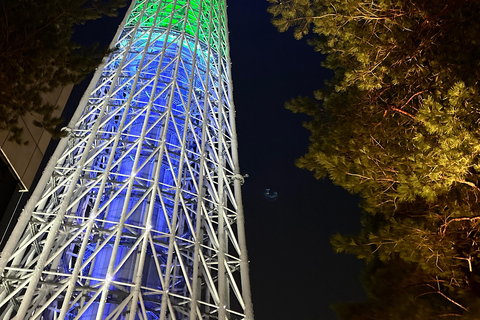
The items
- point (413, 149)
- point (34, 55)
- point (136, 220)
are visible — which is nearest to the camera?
point (34, 55)

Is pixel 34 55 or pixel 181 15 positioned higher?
pixel 181 15

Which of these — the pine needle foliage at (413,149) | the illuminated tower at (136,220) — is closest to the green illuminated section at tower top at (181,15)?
the illuminated tower at (136,220)

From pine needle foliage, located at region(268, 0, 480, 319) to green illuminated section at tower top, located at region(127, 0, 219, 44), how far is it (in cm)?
1125

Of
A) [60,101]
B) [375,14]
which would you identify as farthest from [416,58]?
[60,101]

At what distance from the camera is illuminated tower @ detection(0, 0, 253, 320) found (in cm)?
972

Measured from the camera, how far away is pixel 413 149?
6.84 m

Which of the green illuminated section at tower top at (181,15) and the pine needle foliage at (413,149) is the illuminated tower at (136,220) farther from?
the pine needle foliage at (413,149)

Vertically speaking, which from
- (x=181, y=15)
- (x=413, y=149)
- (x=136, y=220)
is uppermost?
(x=181, y=15)

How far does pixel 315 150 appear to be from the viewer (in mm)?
7750

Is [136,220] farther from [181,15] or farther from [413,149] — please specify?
[181,15]

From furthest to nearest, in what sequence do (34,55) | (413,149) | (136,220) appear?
1. (136,220)
2. (413,149)
3. (34,55)

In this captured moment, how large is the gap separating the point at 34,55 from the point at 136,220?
6876mm

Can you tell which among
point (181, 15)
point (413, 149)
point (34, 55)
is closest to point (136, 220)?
point (34, 55)

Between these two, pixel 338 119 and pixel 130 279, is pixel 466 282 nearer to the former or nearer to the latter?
pixel 338 119
